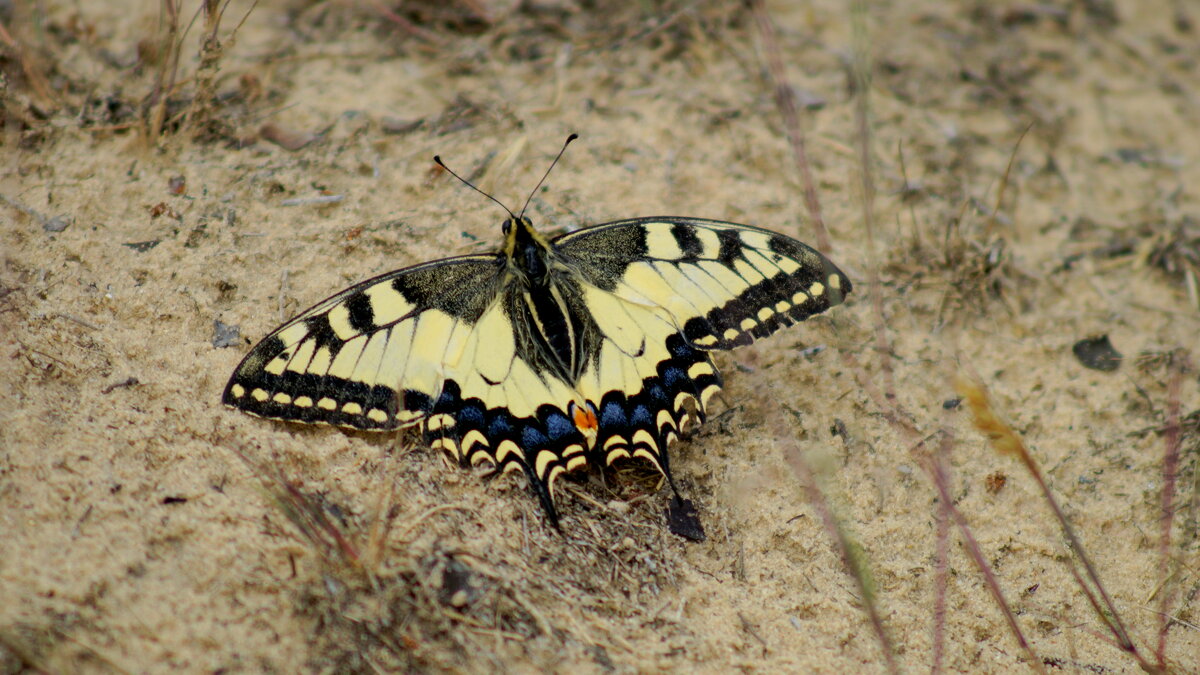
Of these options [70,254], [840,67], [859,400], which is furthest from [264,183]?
[840,67]

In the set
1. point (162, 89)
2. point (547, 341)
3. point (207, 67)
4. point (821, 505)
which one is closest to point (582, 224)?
point (547, 341)

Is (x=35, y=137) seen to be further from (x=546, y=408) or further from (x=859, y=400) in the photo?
(x=859, y=400)

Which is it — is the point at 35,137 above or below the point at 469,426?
above

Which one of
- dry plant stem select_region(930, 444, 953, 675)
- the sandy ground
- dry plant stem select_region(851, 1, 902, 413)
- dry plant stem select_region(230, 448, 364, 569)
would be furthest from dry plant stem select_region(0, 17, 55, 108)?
dry plant stem select_region(930, 444, 953, 675)

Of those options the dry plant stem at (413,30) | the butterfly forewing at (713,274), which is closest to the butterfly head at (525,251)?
the butterfly forewing at (713,274)

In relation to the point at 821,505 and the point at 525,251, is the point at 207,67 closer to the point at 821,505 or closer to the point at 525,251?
the point at 525,251

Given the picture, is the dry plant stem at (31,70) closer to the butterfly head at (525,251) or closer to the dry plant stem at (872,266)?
the butterfly head at (525,251)
